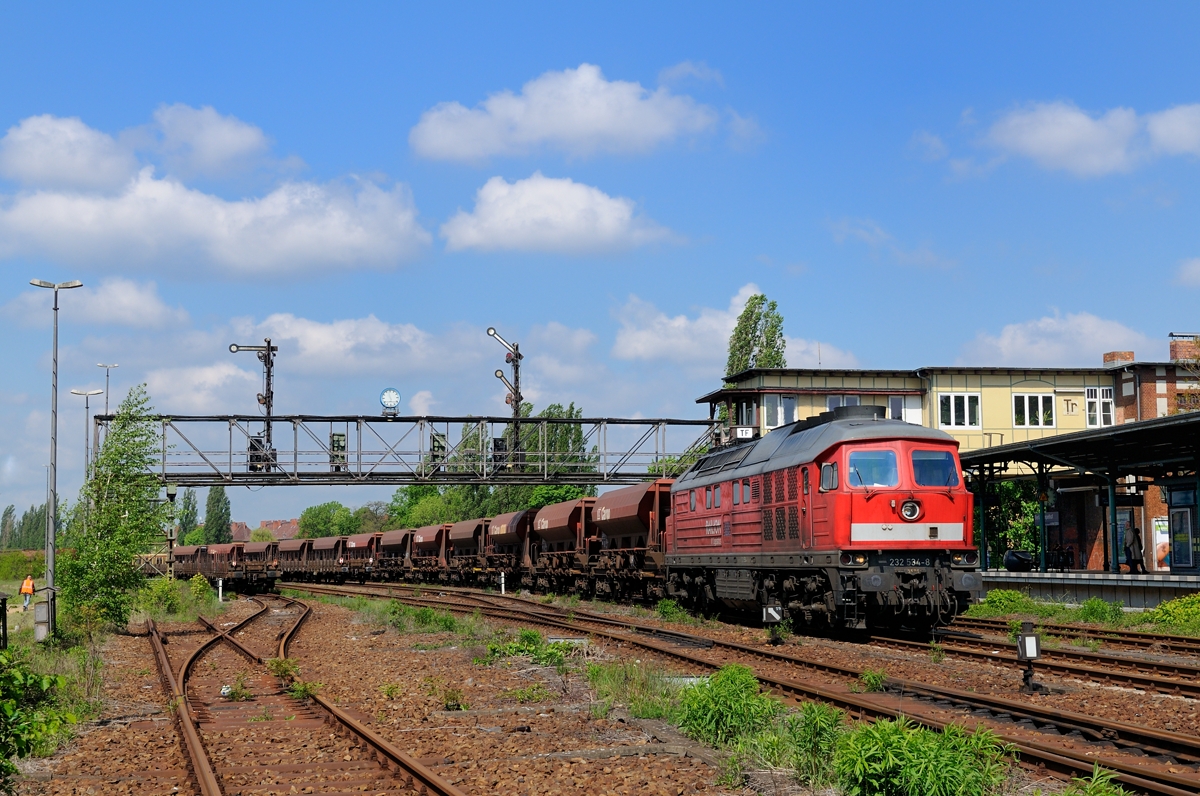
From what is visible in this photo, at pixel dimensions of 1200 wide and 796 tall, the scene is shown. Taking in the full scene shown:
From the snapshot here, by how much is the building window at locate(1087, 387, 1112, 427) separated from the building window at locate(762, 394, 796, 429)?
15.0 meters

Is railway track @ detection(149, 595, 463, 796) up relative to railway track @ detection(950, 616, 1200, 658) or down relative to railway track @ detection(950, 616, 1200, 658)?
up

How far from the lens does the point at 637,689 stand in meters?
14.7

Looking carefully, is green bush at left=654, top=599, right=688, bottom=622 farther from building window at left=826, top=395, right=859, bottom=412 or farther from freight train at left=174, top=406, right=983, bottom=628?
building window at left=826, top=395, right=859, bottom=412

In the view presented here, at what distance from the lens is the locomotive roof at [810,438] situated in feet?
67.0

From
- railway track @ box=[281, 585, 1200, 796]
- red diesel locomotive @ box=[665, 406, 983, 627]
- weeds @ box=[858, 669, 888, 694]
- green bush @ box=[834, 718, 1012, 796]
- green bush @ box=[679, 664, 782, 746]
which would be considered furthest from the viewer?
red diesel locomotive @ box=[665, 406, 983, 627]

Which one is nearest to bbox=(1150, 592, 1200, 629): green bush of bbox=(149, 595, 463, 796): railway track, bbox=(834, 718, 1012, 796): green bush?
bbox=(834, 718, 1012, 796): green bush

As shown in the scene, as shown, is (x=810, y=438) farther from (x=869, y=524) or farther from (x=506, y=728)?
(x=506, y=728)

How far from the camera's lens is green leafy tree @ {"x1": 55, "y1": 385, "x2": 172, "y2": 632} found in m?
27.4

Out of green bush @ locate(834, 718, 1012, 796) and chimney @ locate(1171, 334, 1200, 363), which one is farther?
chimney @ locate(1171, 334, 1200, 363)

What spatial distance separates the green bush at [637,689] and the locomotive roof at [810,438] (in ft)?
19.4

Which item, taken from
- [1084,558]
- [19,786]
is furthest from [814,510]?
[1084,558]

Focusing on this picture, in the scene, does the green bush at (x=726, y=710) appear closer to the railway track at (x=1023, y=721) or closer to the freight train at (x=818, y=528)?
the railway track at (x=1023, y=721)

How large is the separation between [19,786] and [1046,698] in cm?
1125

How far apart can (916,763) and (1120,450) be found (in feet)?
83.8
